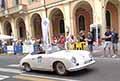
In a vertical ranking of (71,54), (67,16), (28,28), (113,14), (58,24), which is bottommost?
(71,54)

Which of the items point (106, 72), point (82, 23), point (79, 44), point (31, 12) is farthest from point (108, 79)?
point (31, 12)

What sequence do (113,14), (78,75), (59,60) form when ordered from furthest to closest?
(113,14) → (59,60) → (78,75)

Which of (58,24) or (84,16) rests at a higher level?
(84,16)

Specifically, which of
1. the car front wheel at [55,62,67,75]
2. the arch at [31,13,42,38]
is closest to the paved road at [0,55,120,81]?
the car front wheel at [55,62,67,75]

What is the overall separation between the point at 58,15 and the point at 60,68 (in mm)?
23091

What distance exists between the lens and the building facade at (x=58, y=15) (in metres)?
26.1

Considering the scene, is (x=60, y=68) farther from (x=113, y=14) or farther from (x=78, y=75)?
(x=113, y=14)

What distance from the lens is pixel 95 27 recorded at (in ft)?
81.0

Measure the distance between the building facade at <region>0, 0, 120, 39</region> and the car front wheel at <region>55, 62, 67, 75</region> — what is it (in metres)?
14.2

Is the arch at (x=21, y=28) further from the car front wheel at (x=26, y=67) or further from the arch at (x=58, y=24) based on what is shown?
the car front wheel at (x=26, y=67)

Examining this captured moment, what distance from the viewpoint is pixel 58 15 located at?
34000 millimetres

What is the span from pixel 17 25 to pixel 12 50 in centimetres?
1245

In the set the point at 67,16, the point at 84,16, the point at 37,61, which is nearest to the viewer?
the point at 37,61

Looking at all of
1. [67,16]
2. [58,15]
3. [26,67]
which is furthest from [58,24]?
[26,67]
